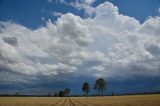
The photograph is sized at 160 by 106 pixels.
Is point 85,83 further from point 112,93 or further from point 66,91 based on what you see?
point 112,93

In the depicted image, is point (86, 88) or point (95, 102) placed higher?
point (86, 88)

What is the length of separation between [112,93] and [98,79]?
296ft

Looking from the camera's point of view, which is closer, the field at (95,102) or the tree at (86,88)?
the field at (95,102)

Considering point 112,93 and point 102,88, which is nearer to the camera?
point 102,88

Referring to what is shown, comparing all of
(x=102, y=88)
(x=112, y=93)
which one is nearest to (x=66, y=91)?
(x=112, y=93)

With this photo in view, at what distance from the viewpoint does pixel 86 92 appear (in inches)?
4567

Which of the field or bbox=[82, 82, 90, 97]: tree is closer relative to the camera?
the field

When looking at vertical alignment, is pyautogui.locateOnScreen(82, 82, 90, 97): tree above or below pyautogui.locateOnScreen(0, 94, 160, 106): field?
above

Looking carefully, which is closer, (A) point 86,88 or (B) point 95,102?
(B) point 95,102

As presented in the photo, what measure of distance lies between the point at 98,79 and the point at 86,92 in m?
19.0

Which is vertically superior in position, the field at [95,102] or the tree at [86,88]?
the tree at [86,88]

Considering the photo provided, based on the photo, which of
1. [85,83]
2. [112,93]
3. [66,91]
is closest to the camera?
[85,83]

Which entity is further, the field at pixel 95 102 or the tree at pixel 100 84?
the tree at pixel 100 84

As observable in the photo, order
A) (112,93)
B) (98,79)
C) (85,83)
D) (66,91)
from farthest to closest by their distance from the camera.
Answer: (112,93) < (66,91) < (85,83) < (98,79)
